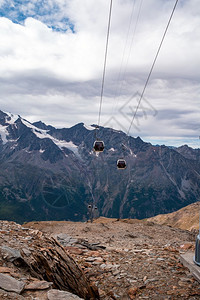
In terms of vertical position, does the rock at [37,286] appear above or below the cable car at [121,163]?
below

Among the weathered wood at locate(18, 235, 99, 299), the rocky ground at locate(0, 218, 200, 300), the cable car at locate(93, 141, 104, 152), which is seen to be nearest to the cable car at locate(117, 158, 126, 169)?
the cable car at locate(93, 141, 104, 152)

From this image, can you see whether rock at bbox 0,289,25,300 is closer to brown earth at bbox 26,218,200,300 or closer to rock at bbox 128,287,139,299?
brown earth at bbox 26,218,200,300

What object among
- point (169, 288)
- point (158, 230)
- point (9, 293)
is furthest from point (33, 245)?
point (158, 230)

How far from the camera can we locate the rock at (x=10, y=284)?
654 centimetres

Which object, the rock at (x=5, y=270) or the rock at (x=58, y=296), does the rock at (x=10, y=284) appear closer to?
the rock at (x=5, y=270)

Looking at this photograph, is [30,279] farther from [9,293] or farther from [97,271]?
[97,271]

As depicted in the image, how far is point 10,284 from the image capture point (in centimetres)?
676

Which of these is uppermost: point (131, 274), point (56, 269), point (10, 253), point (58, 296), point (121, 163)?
point (121, 163)

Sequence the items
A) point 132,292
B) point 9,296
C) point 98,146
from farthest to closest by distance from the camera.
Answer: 1. point 98,146
2. point 132,292
3. point 9,296

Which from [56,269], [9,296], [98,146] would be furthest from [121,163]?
[9,296]

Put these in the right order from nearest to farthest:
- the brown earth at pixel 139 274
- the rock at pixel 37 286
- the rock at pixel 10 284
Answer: the rock at pixel 10 284 < the rock at pixel 37 286 < the brown earth at pixel 139 274

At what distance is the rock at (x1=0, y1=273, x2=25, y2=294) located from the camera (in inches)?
258

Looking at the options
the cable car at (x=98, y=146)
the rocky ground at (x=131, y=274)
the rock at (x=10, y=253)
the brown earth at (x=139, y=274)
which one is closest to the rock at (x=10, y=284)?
the rocky ground at (x=131, y=274)

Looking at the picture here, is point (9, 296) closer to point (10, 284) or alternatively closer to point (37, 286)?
point (10, 284)
